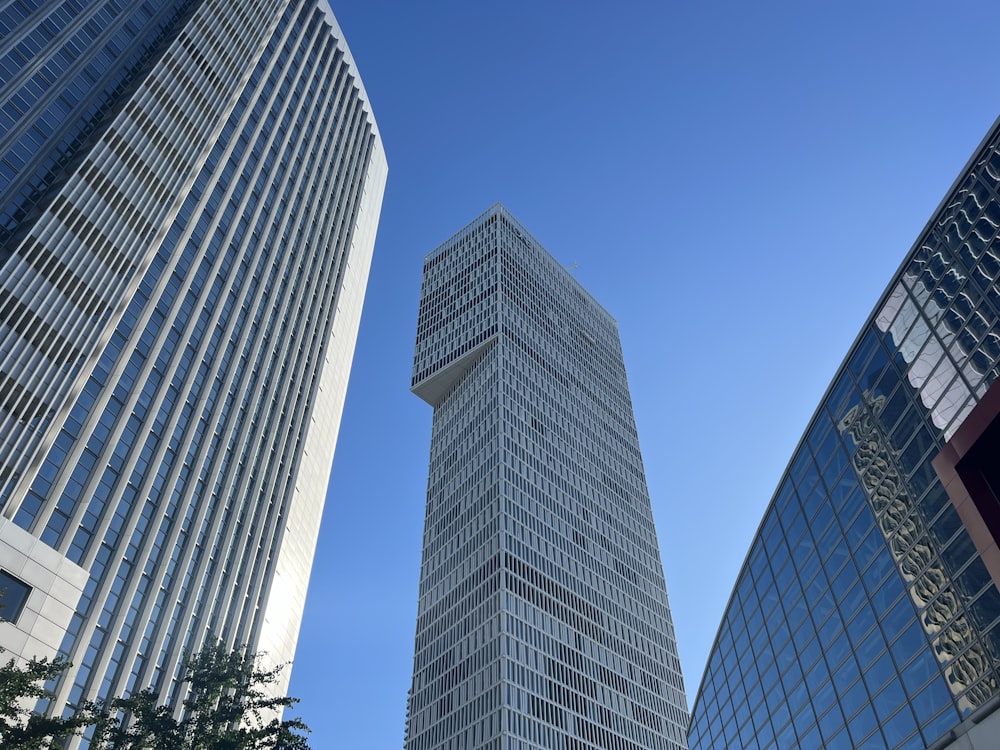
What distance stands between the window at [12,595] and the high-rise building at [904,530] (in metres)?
39.5

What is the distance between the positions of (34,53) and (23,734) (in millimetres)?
52915

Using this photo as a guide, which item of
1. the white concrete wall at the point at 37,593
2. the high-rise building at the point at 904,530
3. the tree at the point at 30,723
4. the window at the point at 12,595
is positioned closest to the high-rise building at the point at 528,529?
the white concrete wall at the point at 37,593

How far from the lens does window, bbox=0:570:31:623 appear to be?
1711 inches

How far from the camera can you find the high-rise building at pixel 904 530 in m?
26.0

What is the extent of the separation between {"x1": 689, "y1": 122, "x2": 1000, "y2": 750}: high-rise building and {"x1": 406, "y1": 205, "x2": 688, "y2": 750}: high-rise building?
184ft

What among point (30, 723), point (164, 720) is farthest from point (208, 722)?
point (30, 723)

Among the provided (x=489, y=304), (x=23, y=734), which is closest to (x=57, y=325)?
(x=23, y=734)

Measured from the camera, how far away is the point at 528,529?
109m

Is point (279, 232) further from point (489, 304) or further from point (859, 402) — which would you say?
point (859, 402)

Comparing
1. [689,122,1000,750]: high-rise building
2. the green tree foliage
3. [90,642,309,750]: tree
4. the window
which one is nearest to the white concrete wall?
the window

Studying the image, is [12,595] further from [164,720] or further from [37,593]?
[164,720]

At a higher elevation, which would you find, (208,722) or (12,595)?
(12,595)

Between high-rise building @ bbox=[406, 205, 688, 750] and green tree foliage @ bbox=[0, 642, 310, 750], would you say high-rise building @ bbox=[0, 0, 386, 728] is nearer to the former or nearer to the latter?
green tree foliage @ bbox=[0, 642, 310, 750]

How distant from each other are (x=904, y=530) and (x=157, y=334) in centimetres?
5781
